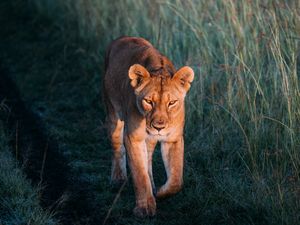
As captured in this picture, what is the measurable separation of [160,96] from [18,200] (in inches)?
46.0

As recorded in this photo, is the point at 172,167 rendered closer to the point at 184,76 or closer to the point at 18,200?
the point at 184,76

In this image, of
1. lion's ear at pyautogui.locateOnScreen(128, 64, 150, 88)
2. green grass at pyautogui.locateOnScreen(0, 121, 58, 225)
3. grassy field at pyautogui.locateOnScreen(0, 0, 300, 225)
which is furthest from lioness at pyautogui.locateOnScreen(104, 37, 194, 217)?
green grass at pyautogui.locateOnScreen(0, 121, 58, 225)

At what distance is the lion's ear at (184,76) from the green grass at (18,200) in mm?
1231

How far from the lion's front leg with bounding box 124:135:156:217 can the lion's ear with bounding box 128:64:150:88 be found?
14.8 inches

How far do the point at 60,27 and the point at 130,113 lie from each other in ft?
18.0

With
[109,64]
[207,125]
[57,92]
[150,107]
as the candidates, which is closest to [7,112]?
[57,92]

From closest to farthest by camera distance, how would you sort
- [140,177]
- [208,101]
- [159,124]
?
[159,124]
[140,177]
[208,101]

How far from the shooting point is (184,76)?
5.04 meters

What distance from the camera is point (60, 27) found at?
10312 millimetres

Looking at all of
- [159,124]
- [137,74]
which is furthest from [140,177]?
[137,74]

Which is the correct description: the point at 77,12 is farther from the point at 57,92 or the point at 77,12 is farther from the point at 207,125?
the point at 207,125

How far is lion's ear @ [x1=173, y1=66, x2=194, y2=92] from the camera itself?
16.4ft

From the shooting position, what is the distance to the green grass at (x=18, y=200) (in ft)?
14.9

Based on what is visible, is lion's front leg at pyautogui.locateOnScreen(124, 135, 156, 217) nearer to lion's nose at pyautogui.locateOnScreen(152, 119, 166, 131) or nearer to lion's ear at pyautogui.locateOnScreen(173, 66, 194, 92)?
lion's nose at pyautogui.locateOnScreen(152, 119, 166, 131)
